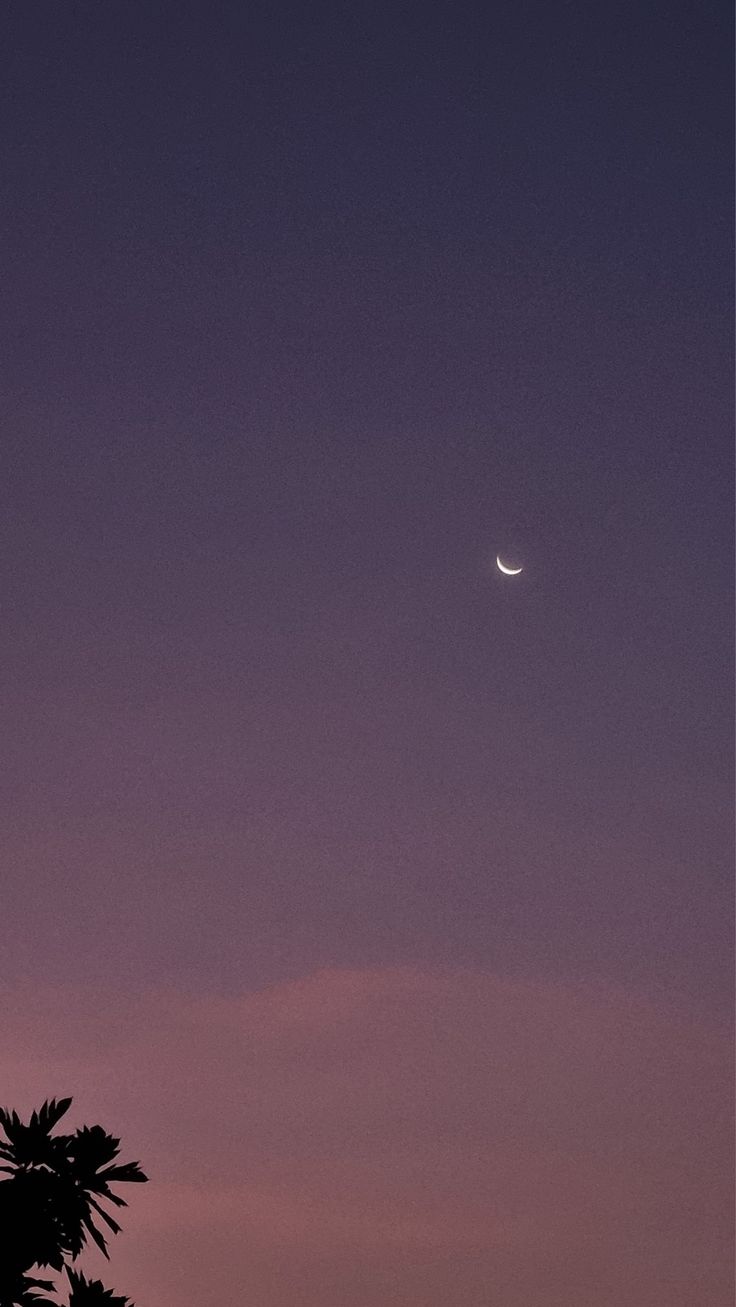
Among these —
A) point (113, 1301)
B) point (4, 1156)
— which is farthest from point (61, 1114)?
point (113, 1301)

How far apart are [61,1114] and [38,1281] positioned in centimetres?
240

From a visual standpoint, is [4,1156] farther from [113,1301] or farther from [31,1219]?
[113,1301]

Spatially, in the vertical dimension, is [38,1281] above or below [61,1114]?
below

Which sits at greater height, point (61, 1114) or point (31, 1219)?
point (61, 1114)

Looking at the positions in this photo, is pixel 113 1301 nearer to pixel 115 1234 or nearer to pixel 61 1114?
pixel 115 1234

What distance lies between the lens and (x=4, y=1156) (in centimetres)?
2467

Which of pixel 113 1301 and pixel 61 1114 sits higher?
pixel 61 1114

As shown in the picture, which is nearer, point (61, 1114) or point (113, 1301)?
point (113, 1301)

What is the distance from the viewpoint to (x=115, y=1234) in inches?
964

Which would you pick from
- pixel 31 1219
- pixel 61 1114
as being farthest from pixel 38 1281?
pixel 61 1114

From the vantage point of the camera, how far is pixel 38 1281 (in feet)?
77.7

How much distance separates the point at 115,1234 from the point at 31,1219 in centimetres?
133

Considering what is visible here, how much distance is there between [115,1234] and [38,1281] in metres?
1.30

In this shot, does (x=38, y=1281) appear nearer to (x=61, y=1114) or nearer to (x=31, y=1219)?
(x=31, y=1219)
